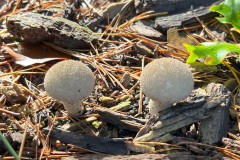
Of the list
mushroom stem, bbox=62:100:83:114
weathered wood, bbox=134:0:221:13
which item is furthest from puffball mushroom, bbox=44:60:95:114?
weathered wood, bbox=134:0:221:13

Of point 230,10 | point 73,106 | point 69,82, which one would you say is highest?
point 230,10

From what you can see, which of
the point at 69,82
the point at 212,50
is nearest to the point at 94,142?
the point at 69,82

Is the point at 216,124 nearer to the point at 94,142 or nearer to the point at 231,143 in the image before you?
the point at 231,143

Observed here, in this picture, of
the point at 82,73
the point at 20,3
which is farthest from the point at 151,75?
the point at 20,3

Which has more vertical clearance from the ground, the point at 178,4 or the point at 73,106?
the point at 178,4

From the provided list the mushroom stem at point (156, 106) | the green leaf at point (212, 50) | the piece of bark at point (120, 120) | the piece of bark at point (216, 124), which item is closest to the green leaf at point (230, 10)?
the green leaf at point (212, 50)

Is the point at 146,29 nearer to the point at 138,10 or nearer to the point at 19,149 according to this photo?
the point at 138,10
